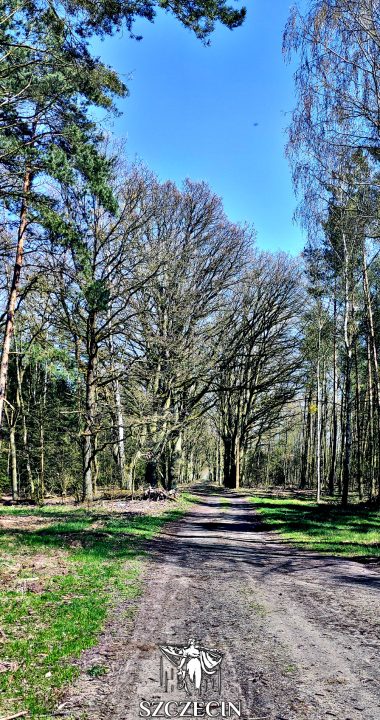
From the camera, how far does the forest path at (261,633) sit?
387 cm

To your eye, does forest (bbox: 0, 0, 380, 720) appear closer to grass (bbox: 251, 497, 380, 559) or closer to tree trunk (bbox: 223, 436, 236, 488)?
grass (bbox: 251, 497, 380, 559)

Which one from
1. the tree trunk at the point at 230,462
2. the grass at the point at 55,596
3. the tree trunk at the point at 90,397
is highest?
→ the tree trunk at the point at 90,397

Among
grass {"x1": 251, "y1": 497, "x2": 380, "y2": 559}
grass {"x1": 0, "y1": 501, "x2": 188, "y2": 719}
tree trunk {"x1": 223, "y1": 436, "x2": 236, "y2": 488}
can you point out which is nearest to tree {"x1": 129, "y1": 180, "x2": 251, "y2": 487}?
grass {"x1": 251, "y1": 497, "x2": 380, "y2": 559}

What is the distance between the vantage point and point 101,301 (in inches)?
528

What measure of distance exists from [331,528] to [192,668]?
10979 millimetres

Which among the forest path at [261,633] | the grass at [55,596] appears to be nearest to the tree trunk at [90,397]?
the grass at [55,596]


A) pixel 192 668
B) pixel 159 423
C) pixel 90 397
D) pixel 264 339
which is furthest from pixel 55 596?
pixel 264 339

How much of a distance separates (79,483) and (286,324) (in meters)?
19.5

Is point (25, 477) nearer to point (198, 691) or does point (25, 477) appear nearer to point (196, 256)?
point (196, 256)

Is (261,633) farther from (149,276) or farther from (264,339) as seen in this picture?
(264,339)

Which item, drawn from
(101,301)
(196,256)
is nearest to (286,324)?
(196,256)

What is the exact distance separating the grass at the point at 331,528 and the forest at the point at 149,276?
2371 mm

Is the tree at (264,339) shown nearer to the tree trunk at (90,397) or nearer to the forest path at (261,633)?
the tree trunk at (90,397)

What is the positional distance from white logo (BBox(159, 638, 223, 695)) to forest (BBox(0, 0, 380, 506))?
8.99m
